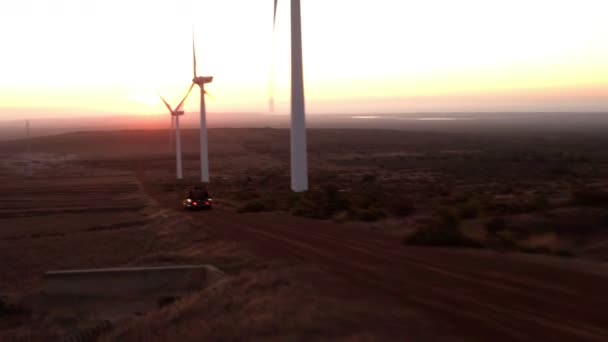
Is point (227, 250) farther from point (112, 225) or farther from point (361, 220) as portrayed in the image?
point (112, 225)

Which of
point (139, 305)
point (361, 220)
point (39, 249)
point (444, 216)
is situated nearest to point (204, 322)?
point (139, 305)

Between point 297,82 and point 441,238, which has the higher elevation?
point 297,82

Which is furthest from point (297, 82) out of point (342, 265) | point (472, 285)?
point (472, 285)

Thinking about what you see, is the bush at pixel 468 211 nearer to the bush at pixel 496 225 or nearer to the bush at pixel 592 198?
the bush at pixel 496 225

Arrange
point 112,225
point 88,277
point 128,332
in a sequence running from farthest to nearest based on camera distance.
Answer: point 112,225, point 88,277, point 128,332

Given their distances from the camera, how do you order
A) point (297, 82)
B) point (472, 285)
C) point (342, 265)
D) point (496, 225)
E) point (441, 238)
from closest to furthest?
point (472, 285), point (342, 265), point (441, 238), point (496, 225), point (297, 82)

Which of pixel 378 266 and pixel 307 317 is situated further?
pixel 378 266

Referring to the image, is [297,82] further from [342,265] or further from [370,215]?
[342,265]

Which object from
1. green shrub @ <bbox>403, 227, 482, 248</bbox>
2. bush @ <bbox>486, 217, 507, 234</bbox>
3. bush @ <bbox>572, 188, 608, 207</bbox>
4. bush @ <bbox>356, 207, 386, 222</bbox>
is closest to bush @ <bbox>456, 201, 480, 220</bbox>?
bush @ <bbox>486, 217, 507, 234</bbox>

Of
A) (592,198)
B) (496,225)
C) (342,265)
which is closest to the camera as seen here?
(342,265)
